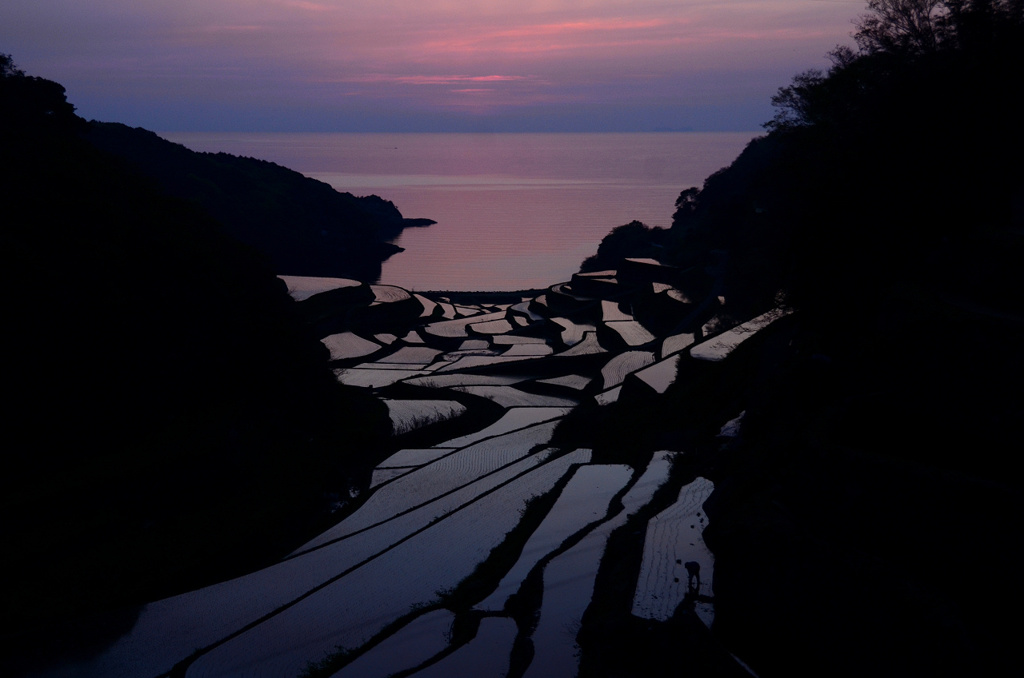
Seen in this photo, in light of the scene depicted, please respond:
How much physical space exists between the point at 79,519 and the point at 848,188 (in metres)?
10.4

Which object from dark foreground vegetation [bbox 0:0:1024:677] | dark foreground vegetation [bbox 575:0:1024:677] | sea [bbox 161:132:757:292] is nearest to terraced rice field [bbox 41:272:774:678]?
dark foreground vegetation [bbox 0:0:1024:677]

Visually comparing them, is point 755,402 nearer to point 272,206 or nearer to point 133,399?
point 133,399

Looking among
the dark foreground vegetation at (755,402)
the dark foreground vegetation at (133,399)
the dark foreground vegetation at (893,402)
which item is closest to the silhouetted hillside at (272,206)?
the dark foreground vegetation at (133,399)

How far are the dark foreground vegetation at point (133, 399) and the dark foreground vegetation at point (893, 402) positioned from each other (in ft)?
17.3

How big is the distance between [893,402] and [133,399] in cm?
1016

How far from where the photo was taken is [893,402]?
5.13 meters

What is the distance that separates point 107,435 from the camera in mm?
10422

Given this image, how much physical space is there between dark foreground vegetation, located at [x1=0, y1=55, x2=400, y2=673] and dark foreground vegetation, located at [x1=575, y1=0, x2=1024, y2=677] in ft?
17.3

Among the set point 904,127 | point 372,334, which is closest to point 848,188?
point 904,127

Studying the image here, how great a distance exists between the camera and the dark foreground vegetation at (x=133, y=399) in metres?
8.55

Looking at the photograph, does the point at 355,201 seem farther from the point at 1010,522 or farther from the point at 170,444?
the point at 1010,522

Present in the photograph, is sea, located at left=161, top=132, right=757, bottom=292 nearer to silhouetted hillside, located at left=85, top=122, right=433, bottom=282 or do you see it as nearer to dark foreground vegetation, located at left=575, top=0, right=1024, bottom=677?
silhouetted hillside, located at left=85, top=122, right=433, bottom=282

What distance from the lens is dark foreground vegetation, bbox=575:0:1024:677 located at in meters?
4.15

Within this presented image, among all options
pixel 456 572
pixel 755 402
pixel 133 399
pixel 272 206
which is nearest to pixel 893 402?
pixel 755 402
